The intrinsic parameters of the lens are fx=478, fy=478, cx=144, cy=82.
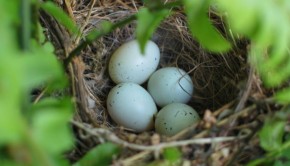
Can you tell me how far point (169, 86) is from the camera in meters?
1.02

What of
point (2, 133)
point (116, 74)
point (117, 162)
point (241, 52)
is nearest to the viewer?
point (2, 133)

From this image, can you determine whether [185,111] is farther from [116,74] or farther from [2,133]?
[2,133]

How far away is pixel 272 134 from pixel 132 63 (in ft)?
1.45

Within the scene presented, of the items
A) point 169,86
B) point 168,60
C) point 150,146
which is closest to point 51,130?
point 150,146

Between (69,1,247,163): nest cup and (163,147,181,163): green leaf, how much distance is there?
1.18 ft

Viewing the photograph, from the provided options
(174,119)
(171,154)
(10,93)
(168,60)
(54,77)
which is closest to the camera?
(10,93)

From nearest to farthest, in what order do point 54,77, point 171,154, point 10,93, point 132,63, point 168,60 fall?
point 10,93
point 54,77
point 171,154
point 132,63
point 168,60

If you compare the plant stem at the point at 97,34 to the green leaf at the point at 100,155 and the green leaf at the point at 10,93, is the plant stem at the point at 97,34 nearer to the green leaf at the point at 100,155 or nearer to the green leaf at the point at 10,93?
the green leaf at the point at 100,155

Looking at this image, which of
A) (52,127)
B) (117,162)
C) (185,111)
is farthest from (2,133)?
(185,111)

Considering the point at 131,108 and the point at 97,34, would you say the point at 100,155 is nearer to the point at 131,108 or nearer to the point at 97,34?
the point at 97,34

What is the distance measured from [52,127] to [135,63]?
2.00ft

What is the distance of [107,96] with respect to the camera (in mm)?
1062

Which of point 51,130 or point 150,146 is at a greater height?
point 51,130

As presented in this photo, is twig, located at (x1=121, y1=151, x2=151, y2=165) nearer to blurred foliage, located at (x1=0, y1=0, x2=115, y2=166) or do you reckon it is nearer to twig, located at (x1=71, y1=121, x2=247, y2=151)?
twig, located at (x1=71, y1=121, x2=247, y2=151)
